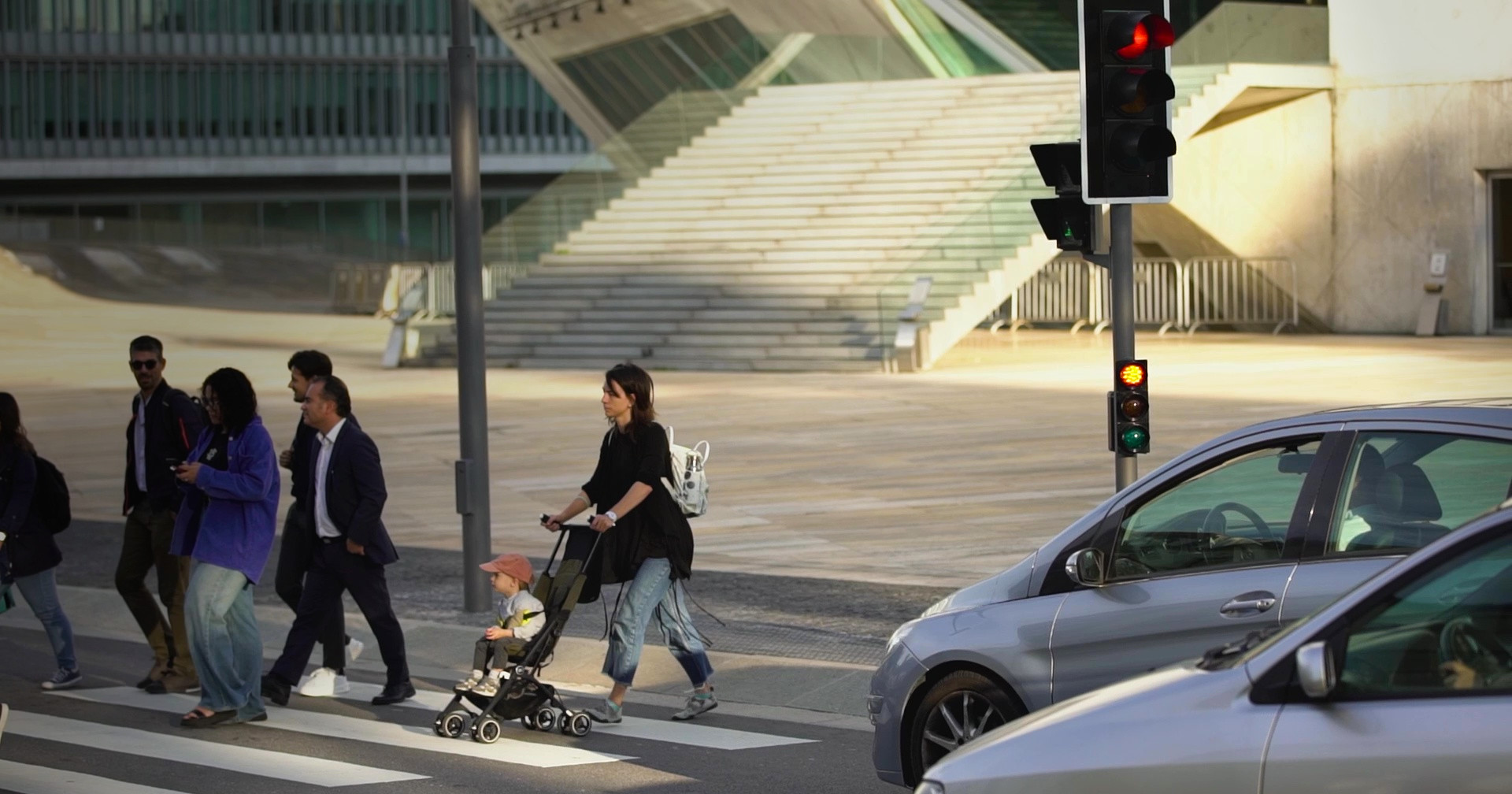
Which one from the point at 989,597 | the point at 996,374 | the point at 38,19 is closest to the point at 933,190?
the point at 996,374

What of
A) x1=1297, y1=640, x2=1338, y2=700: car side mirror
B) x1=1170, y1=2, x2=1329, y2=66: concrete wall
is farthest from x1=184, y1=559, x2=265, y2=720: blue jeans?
x1=1170, y1=2, x2=1329, y2=66: concrete wall

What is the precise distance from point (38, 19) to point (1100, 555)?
8857 cm

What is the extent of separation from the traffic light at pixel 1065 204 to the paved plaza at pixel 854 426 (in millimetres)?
3228

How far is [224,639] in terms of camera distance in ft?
30.3

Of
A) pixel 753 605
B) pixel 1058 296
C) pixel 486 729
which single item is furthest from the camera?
pixel 1058 296

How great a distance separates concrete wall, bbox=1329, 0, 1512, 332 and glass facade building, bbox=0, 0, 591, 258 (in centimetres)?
5326

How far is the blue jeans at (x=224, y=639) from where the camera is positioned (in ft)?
30.1

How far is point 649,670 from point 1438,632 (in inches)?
272

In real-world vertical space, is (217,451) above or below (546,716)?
above

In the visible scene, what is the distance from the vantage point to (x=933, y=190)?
3569 centimetres

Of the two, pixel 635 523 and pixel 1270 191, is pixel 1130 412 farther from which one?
pixel 1270 191

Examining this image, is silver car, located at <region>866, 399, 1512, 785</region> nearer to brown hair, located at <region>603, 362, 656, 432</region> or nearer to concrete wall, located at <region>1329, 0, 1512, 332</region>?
brown hair, located at <region>603, 362, 656, 432</region>

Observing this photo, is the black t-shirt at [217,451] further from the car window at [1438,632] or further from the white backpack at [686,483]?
the car window at [1438,632]

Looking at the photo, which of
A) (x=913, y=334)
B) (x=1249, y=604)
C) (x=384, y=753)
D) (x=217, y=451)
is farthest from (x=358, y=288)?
(x=1249, y=604)
